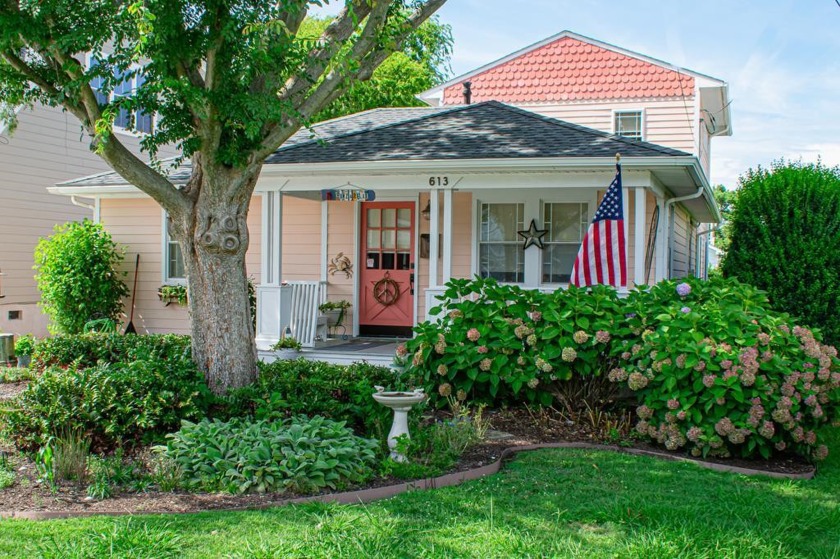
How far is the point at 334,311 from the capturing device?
11.8 m

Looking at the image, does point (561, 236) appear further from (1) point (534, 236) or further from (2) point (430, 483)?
(2) point (430, 483)

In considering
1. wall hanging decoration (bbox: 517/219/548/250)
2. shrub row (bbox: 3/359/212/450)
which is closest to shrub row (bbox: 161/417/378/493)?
shrub row (bbox: 3/359/212/450)

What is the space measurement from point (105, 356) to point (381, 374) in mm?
3486

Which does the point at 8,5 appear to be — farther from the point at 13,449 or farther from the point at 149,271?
the point at 149,271

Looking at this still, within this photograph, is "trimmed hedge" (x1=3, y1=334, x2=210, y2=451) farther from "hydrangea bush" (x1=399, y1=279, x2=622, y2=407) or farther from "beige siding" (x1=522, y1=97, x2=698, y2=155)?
"beige siding" (x1=522, y1=97, x2=698, y2=155)

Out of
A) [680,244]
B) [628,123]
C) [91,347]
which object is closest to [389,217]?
[91,347]

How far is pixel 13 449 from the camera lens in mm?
6012

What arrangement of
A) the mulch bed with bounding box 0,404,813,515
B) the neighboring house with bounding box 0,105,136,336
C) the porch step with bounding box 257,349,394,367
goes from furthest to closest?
the neighboring house with bounding box 0,105,136,336, the porch step with bounding box 257,349,394,367, the mulch bed with bounding box 0,404,813,515

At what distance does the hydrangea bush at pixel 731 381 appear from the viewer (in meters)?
5.83

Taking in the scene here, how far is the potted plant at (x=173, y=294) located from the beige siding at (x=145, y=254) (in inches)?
5.7

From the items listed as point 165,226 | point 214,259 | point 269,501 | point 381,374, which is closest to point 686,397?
point 381,374

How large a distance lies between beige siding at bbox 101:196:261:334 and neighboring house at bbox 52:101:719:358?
20 mm

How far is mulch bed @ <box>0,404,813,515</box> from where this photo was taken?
459 cm

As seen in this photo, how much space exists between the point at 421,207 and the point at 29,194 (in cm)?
756
